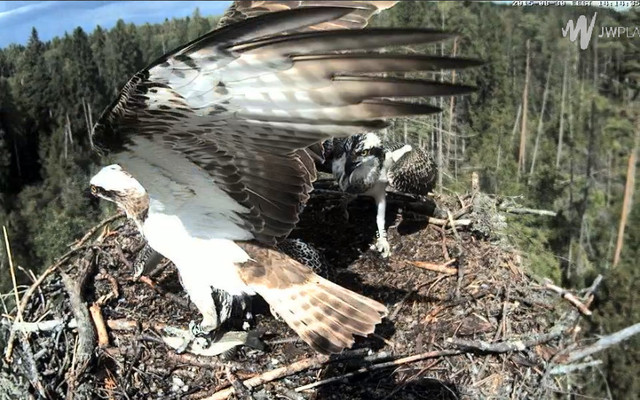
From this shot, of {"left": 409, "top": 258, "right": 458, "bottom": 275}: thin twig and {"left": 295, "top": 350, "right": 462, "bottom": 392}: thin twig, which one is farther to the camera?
{"left": 409, "top": 258, "right": 458, "bottom": 275}: thin twig

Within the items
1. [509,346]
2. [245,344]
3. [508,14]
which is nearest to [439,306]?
[509,346]

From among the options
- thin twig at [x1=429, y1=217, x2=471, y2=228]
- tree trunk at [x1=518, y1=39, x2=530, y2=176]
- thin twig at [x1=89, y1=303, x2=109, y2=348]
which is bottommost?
tree trunk at [x1=518, y1=39, x2=530, y2=176]

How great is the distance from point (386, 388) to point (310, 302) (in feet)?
2.73

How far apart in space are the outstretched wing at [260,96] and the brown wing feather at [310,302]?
2.04 feet

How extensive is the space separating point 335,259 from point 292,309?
1455 mm

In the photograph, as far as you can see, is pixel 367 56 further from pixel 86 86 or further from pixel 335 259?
pixel 86 86

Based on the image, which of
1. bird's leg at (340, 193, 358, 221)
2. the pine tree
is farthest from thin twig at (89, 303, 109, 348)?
the pine tree

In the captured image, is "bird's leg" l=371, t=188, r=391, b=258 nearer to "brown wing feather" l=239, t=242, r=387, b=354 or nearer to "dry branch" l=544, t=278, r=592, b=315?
"dry branch" l=544, t=278, r=592, b=315

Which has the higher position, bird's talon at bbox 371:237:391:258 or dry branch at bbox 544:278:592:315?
bird's talon at bbox 371:237:391:258

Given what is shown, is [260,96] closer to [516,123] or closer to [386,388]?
[386,388]

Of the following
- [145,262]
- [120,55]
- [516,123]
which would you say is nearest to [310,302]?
[145,262]

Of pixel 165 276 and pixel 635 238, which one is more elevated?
pixel 165 276

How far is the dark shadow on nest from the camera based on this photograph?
10.7 ft

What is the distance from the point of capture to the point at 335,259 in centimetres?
432
